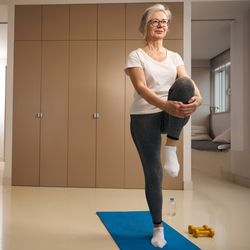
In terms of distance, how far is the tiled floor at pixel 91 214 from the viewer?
210 centimetres

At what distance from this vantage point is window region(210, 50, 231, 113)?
716cm

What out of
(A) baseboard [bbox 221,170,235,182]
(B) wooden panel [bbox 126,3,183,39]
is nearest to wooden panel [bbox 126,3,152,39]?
(B) wooden panel [bbox 126,3,183,39]

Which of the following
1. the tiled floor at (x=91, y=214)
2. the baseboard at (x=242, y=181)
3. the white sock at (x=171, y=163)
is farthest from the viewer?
the baseboard at (x=242, y=181)

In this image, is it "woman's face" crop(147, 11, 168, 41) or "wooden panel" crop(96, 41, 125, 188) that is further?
Answer: "wooden panel" crop(96, 41, 125, 188)

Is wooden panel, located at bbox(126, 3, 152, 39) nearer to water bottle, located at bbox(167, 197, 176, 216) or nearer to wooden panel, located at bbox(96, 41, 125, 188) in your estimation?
wooden panel, located at bbox(96, 41, 125, 188)

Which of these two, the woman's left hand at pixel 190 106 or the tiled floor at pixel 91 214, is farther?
the tiled floor at pixel 91 214

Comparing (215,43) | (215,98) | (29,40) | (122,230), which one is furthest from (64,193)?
(215,98)

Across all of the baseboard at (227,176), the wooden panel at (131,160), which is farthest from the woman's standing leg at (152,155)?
the baseboard at (227,176)

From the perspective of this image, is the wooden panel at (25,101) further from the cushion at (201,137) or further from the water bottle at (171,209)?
the cushion at (201,137)

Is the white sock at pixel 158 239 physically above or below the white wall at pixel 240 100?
below

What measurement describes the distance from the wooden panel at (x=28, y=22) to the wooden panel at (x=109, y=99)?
2.95 ft

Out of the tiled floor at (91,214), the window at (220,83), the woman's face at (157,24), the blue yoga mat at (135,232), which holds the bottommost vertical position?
the tiled floor at (91,214)

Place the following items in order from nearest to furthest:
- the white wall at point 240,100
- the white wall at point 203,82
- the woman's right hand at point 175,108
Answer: the woman's right hand at point 175,108 → the white wall at point 240,100 → the white wall at point 203,82

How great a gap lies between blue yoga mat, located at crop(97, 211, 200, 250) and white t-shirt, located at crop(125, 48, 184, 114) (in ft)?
2.64
